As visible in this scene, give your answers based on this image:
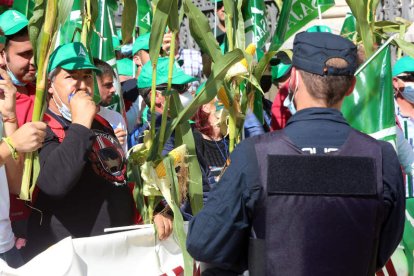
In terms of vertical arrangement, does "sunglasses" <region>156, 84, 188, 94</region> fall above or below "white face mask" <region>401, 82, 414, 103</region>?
above

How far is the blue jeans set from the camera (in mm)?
3579

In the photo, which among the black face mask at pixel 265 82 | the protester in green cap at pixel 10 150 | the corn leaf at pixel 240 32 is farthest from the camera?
the black face mask at pixel 265 82

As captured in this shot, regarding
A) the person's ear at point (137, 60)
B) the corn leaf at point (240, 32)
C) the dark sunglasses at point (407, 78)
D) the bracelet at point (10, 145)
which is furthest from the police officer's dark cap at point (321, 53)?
the dark sunglasses at point (407, 78)

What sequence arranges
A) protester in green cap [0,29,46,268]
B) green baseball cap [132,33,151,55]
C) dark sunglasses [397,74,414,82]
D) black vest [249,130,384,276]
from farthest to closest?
dark sunglasses [397,74,414,82] < green baseball cap [132,33,151,55] < protester in green cap [0,29,46,268] < black vest [249,130,384,276]

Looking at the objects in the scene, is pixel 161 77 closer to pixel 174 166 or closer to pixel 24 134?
pixel 174 166

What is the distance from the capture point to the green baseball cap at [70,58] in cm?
392

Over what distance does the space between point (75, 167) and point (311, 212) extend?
1141 mm

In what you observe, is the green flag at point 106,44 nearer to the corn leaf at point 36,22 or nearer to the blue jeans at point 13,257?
the corn leaf at point 36,22

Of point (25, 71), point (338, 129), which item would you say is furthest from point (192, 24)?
point (338, 129)

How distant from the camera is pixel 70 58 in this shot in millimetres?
3932

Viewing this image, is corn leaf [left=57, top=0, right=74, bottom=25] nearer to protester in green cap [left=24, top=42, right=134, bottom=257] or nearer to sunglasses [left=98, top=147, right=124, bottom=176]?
protester in green cap [left=24, top=42, right=134, bottom=257]

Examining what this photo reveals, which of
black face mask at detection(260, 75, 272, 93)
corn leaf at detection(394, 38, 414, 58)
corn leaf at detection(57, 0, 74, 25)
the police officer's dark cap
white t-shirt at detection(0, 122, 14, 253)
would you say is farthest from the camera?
black face mask at detection(260, 75, 272, 93)

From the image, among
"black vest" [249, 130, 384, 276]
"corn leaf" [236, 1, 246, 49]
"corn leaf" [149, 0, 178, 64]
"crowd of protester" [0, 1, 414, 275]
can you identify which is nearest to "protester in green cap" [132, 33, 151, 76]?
"crowd of protester" [0, 1, 414, 275]

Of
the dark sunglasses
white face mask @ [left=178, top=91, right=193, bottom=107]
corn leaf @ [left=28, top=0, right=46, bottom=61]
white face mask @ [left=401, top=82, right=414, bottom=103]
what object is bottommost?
white face mask @ [left=401, top=82, right=414, bottom=103]
